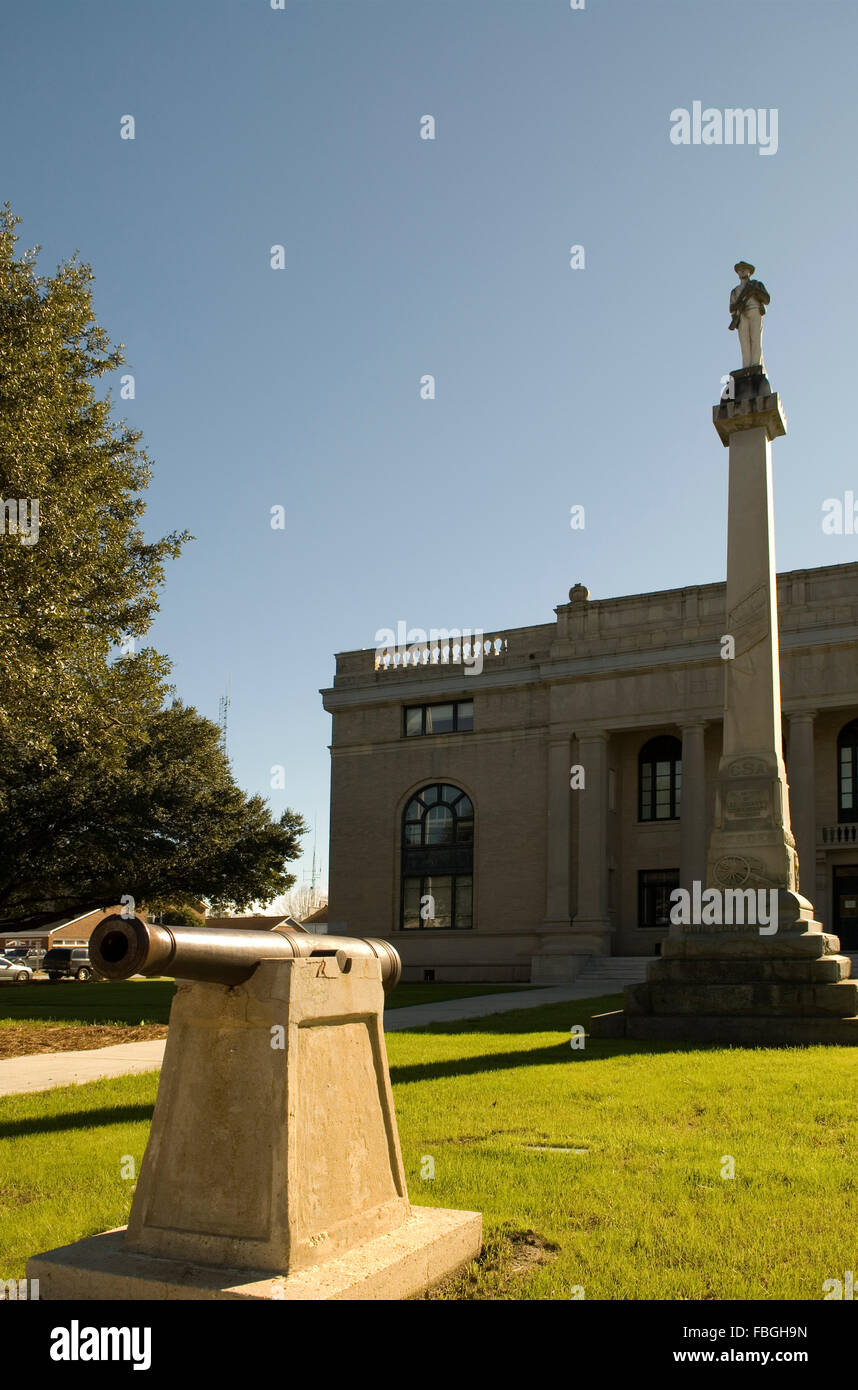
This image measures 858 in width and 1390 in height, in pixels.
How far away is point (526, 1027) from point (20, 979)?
135ft

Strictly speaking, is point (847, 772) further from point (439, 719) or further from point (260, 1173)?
point (260, 1173)

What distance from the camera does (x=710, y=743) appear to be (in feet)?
132

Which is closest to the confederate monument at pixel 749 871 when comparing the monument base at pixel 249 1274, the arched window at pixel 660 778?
the monument base at pixel 249 1274

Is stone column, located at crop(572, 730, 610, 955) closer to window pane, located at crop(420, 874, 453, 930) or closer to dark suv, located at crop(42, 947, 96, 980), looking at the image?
window pane, located at crop(420, 874, 453, 930)

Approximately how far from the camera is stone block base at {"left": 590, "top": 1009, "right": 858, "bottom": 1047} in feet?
48.9

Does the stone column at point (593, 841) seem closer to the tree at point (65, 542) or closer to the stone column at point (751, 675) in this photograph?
the tree at point (65, 542)

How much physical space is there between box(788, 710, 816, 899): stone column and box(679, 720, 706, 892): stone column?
10.2 ft

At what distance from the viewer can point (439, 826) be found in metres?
43.9

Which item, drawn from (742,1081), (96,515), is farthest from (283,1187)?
(96,515)

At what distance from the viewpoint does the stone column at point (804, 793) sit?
3478 cm

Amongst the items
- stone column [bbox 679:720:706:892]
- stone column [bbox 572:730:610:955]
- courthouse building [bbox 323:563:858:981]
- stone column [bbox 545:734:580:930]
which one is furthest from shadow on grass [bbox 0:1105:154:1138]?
stone column [bbox 545:734:580:930]

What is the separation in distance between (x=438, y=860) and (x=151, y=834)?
11185mm

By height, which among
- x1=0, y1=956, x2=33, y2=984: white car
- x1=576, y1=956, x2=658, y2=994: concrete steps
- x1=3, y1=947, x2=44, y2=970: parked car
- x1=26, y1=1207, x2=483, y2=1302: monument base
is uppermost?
x1=26, y1=1207, x2=483, y2=1302: monument base
